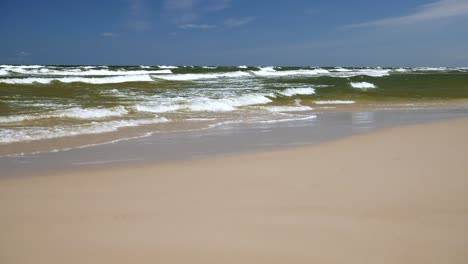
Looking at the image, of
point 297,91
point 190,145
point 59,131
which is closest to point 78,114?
point 59,131

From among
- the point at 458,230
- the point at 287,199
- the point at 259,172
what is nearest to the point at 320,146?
the point at 259,172

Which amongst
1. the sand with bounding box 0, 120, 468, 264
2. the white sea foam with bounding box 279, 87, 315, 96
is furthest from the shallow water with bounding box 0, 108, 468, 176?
the white sea foam with bounding box 279, 87, 315, 96

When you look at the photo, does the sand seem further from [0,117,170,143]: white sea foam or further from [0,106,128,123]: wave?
[0,106,128,123]: wave

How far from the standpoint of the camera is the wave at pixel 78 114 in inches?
490

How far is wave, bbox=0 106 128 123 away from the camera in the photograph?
1244cm

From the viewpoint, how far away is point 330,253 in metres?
3.35

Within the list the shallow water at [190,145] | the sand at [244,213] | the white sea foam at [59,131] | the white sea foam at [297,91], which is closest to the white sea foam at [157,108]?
the white sea foam at [59,131]

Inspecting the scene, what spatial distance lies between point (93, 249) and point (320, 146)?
19.4 ft

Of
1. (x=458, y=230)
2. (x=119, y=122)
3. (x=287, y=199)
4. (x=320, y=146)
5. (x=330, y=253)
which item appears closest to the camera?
(x=330, y=253)

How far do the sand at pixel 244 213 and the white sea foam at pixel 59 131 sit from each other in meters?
4.03

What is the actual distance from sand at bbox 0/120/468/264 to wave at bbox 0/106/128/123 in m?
7.62

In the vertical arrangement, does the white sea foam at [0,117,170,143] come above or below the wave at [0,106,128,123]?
below

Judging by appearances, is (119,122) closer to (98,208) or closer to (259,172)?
(259,172)

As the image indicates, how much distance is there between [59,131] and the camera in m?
10.4
